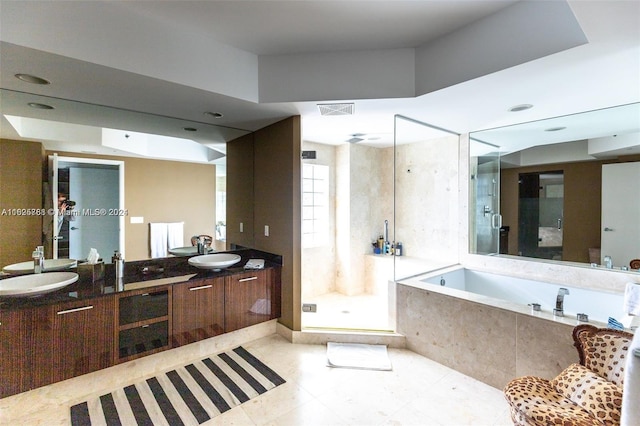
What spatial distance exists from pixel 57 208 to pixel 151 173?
0.75 metres

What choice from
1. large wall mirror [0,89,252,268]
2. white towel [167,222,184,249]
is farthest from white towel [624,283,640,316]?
white towel [167,222,184,249]

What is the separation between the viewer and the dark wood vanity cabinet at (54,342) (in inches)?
69.2

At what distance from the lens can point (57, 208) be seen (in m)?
2.31

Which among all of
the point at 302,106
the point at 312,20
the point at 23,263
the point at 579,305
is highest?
the point at 312,20

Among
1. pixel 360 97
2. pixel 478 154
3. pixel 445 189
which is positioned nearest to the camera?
pixel 360 97

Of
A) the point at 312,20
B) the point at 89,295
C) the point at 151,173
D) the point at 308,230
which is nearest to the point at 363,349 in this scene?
the point at 308,230

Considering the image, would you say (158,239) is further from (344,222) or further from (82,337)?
(344,222)

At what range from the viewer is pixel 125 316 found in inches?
84.4

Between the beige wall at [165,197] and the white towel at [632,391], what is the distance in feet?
10.4

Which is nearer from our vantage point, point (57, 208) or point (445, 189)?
point (57, 208)

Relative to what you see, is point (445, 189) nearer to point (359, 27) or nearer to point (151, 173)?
point (359, 27)

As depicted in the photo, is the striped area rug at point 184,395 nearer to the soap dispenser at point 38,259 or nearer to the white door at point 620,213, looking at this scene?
the soap dispenser at point 38,259

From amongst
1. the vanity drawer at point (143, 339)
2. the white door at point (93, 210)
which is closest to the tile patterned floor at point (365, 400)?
the vanity drawer at point (143, 339)

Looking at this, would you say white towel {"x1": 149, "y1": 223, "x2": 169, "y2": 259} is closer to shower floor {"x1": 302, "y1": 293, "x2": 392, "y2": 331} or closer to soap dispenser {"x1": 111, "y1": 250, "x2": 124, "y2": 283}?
soap dispenser {"x1": 111, "y1": 250, "x2": 124, "y2": 283}
